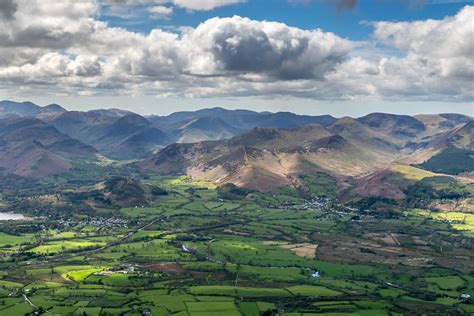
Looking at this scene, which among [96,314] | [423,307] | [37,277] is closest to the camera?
[96,314]

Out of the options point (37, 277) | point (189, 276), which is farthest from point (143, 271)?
point (37, 277)

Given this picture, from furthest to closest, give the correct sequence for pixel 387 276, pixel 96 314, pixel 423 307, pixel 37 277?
1. pixel 387 276
2. pixel 37 277
3. pixel 423 307
4. pixel 96 314

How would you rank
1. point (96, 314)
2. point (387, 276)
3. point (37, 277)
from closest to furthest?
point (96, 314)
point (37, 277)
point (387, 276)

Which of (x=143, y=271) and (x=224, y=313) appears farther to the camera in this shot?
(x=143, y=271)

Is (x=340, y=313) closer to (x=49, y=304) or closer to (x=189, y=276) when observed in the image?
(x=189, y=276)

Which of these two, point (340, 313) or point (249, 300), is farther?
point (249, 300)

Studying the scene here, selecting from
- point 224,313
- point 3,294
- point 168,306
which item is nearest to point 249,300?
point 224,313

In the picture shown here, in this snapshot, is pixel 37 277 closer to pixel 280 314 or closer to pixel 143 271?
pixel 143 271

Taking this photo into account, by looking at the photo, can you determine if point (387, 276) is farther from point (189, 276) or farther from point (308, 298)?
point (189, 276)

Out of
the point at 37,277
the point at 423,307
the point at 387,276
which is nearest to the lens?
the point at 423,307
